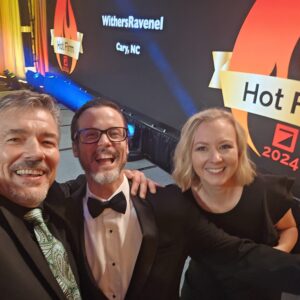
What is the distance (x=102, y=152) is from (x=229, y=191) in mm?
656

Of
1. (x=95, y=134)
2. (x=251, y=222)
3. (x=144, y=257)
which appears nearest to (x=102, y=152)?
(x=95, y=134)

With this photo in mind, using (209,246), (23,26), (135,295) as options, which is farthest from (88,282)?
(23,26)

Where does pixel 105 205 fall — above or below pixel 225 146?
below

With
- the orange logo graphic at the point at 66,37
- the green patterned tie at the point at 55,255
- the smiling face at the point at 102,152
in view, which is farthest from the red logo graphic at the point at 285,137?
the orange logo graphic at the point at 66,37

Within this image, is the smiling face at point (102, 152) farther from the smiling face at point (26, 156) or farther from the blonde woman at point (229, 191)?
the blonde woman at point (229, 191)

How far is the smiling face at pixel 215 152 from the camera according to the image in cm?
149

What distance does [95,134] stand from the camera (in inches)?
51.9

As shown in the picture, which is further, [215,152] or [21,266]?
[215,152]

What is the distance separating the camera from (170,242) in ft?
4.16

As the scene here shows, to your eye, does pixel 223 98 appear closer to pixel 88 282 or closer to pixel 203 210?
pixel 203 210

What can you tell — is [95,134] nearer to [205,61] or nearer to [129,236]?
[129,236]

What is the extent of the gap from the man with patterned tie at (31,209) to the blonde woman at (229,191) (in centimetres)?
63

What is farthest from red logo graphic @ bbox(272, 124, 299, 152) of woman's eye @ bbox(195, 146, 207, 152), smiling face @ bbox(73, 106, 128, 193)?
smiling face @ bbox(73, 106, 128, 193)

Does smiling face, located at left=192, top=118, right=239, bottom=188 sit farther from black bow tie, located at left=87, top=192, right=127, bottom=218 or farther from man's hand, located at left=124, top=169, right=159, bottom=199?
black bow tie, located at left=87, top=192, right=127, bottom=218
